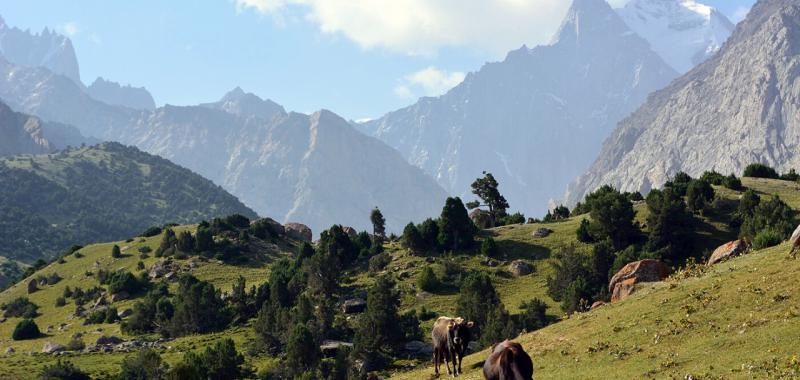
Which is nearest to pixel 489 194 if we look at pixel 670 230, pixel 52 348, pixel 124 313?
pixel 670 230

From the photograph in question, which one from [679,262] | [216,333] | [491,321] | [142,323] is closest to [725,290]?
[491,321]

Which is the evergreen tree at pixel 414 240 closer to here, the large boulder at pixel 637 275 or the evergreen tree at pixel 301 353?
the evergreen tree at pixel 301 353

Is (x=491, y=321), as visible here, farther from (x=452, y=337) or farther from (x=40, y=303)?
(x=40, y=303)

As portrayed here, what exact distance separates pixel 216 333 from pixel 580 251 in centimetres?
5564

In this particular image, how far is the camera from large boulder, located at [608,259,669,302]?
170ft

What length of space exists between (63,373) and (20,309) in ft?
211

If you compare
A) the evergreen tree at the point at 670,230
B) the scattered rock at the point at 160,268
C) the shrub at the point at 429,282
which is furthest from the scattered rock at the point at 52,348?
the evergreen tree at the point at 670,230

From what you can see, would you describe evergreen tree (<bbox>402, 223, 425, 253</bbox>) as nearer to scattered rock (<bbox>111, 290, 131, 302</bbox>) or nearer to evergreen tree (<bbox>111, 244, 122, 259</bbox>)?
scattered rock (<bbox>111, 290, 131, 302</bbox>)

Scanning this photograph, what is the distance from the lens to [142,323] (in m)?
106

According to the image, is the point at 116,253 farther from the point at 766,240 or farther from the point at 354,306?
the point at 766,240

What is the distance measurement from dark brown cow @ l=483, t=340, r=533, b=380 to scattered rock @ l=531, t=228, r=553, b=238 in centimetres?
8492

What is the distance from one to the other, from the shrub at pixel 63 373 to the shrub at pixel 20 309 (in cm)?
5656

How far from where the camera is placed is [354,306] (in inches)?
3686

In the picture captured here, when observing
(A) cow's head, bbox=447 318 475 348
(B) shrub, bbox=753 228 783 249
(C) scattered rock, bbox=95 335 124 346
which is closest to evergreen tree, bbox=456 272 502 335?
(B) shrub, bbox=753 228 783 249
